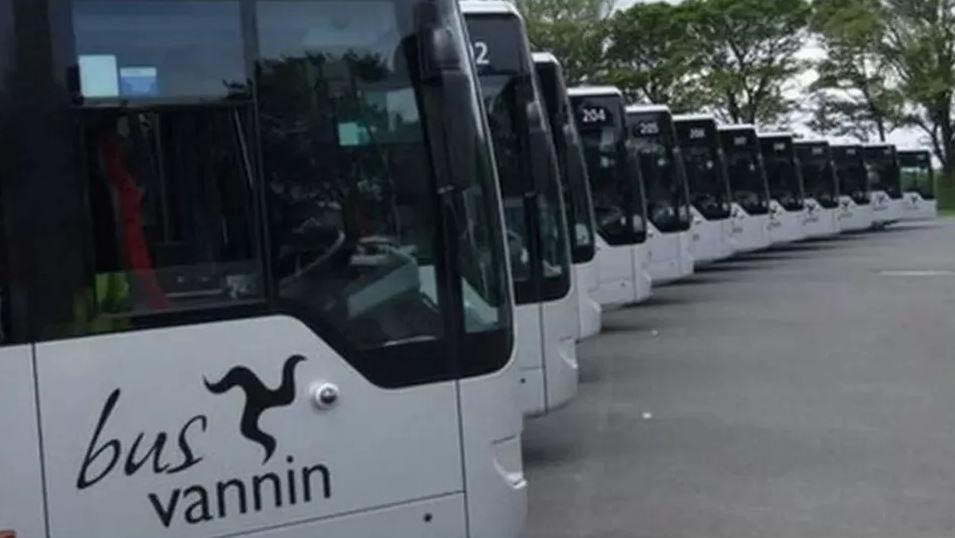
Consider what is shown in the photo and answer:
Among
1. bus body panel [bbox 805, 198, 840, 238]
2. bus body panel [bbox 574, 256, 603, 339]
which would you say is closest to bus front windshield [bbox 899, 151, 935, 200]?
bus body panel [bbox 805, 198, 840, 238]

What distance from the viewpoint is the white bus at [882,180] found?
43.1 metres

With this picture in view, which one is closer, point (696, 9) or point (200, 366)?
point (200, 366)

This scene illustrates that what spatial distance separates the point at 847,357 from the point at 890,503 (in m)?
6.73

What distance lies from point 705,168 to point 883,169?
18.0 metres

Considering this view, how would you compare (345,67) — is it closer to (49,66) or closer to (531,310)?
(49,66)

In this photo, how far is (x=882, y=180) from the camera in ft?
144

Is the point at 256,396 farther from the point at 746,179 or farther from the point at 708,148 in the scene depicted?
the point at 746,179

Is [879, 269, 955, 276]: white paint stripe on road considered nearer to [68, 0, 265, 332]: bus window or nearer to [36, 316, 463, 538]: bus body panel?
[36, 316, 463, 538]: bus body panel

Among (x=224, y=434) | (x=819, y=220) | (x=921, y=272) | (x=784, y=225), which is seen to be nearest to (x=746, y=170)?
(x=784, y=225)

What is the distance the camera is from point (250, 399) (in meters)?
5.17

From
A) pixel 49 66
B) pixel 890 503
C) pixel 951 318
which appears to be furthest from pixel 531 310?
pixel 951 318

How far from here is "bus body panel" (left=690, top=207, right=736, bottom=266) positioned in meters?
26.7

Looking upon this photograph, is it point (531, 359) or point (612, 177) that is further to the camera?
point (612, 177)

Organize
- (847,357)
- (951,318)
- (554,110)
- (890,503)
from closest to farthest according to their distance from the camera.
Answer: (890,503) < (554,110) < (847,357) < (951,318)
